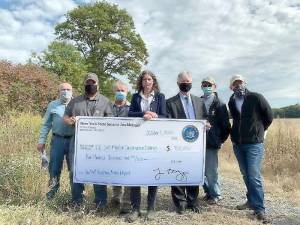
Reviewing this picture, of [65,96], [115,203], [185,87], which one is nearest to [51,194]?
[115,203]

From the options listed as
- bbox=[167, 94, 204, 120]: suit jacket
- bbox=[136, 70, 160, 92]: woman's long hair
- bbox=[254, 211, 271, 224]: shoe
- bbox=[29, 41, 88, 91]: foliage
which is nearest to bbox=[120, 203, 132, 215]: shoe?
bbox=[167, 94, 204, 120]: suit jacket

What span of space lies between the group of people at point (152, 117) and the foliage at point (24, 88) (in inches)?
428

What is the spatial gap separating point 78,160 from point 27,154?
203 centimetres

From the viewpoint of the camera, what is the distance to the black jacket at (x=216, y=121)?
8.12m

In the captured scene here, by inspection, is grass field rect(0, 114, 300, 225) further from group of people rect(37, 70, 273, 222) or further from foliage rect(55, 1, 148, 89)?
foliage rect(55, 1, 148, 89)

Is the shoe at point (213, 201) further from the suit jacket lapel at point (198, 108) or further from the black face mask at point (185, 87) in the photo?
the black face mask at point (185, 87)

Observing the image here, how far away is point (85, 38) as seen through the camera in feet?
139

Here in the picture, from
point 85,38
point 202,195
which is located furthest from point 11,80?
point 85,38

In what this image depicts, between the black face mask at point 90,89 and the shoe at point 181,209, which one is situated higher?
the black face mask at point 90,89

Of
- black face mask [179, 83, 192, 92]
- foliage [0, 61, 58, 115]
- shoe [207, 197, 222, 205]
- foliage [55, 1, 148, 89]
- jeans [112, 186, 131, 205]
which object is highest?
foliage [55, 1, 148, 89]

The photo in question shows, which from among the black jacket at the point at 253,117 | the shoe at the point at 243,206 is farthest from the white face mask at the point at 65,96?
the shoe at the point at 243,206

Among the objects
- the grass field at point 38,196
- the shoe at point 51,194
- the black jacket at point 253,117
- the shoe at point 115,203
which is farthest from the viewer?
the shoe at point 115,203

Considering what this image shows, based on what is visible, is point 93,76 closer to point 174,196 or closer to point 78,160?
point 78,160

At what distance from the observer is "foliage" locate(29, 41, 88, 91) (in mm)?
33844
